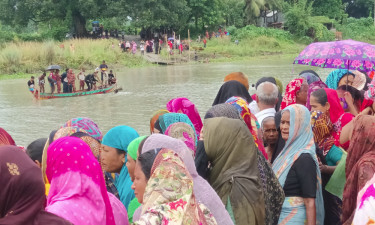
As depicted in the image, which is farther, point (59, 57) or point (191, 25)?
point (191, 25)

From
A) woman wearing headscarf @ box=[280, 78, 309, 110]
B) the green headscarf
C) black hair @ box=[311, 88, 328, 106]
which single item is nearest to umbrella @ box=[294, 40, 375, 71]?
woman wearing headscarf @ box=[280, 78, 309, 110]

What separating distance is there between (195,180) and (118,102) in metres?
14.6

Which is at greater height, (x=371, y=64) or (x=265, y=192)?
(x=371, y=64)

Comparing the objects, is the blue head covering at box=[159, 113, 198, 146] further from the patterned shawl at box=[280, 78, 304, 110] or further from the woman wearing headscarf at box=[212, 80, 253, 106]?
the patterned shawl at box=[280, 78, 304, 110]

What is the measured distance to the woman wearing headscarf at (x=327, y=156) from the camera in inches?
127

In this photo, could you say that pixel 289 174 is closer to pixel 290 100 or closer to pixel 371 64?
pixel 290 100

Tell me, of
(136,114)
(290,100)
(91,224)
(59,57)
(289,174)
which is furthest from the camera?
(59,57)

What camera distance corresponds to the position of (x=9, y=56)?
25453mm

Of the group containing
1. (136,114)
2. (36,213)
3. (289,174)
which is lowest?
(136,114)

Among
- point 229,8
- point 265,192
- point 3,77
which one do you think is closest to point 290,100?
point 265,192

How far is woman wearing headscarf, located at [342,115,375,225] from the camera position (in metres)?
2.46

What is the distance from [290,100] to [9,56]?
2326cm

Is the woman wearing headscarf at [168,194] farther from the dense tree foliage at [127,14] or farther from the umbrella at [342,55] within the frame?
the dense tree foliage at [127,14]

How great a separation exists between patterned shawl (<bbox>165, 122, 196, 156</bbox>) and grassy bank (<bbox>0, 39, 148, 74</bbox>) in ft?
77.0
